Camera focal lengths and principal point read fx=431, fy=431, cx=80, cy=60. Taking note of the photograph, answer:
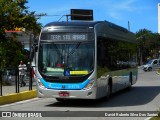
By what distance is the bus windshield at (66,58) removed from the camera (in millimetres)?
15062

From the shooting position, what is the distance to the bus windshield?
49.4 ft

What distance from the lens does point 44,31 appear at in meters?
15.7

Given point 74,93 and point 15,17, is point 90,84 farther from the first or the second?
point 15,17

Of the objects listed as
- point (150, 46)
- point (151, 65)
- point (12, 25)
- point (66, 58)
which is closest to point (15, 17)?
point (12, 25)

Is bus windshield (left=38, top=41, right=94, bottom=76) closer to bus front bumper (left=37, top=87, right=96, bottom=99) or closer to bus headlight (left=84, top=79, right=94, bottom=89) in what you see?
bus headlight (left=84, top=79, right=94, bottom=89)

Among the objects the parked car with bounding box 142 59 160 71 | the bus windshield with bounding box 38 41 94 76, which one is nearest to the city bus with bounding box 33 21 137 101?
the bus windshield with bounding box 38 41 94 76

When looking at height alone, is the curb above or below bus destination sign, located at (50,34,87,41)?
below

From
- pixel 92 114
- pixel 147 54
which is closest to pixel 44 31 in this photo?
pixel 92 114

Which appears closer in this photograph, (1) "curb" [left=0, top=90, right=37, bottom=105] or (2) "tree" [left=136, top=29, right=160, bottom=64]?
(1) "curb" [left=0, top=90, right=37, bottom=105]

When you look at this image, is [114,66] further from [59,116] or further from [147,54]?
[147,54]

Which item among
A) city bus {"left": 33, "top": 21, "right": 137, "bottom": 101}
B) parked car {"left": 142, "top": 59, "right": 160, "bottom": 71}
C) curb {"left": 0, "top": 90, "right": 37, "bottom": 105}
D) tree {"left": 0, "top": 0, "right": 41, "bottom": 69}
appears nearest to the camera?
city bus {"left": 33, "top": 21, "right": 137, "bottom": 101}

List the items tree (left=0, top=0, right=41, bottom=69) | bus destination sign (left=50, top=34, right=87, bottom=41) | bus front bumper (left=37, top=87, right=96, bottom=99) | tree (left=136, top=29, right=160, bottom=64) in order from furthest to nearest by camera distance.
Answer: tree (left=136, top=29, right=160, bottom=64), tree (left=0, top=0, right=41, bottom=69), bus destination sign (left=50, top=34, right=87, bottom=41), bus front bumper (left=37, top=87, right=96, bottom=99)

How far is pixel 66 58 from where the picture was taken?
1520cm

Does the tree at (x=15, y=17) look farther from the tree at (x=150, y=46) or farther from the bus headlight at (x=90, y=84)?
the tree at (x=150, y=46)
